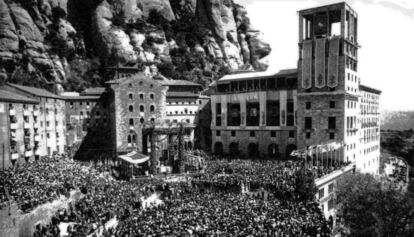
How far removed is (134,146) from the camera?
214 feet

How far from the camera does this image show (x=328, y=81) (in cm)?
5934

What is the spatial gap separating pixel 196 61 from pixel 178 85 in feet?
80.9

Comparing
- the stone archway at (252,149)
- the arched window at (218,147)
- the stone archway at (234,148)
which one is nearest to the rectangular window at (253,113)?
the stone archway at (252,149)

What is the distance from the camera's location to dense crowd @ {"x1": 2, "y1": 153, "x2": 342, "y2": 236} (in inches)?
1076

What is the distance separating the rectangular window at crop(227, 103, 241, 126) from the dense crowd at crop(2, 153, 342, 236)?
17.3 meters

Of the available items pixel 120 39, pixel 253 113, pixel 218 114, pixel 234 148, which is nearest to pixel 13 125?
pixel 218 114

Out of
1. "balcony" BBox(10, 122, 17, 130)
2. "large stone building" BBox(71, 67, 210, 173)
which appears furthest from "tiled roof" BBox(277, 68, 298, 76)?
"balcony" BBox(10, 122, 17, 130)

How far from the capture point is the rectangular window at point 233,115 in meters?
71.1

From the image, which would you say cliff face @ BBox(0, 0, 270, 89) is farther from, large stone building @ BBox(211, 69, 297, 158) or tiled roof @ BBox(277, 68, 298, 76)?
tiled roof @ BBox(277, 68, 298, 76)

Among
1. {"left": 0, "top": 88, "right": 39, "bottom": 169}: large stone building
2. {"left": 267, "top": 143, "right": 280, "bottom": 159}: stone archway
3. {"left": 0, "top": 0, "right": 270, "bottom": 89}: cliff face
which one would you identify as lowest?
{"left": 267, "top": 143, "right": 280, "bottom": 159}: stone archway

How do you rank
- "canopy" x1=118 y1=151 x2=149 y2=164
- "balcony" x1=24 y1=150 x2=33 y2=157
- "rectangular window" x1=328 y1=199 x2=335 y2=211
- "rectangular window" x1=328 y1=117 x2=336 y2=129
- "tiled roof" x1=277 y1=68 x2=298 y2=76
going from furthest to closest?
"tiled roof" x1=277 y1=68 x2=298 y2=76, "rectangular window" x1=328 y1=117 x2=336 y2=129, "canopy" x1=118 y1=151 x2=149 y2=164, "balcony" x1=24 y1=150 x2=33 y2=157, "rectangular window" x1=328 y1=199 x2=335 y2=211

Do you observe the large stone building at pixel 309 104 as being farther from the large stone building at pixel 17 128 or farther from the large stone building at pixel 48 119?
the large stone building at pixel 17 128

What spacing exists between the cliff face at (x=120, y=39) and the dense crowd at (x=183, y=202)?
37.1 m

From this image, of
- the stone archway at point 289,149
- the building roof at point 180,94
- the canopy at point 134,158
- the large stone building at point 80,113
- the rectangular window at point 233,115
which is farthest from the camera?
the building roof at point 180,94
